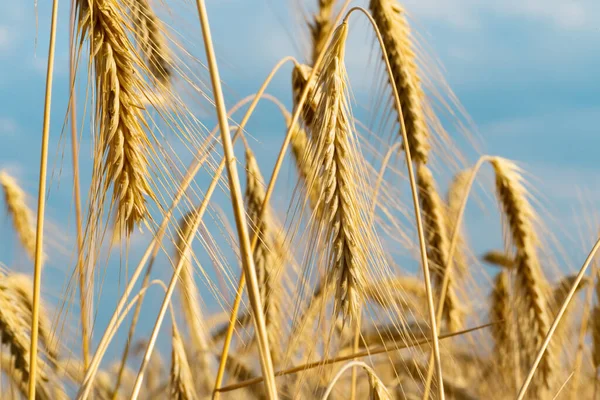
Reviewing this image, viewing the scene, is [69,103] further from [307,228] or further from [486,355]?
[486,355]

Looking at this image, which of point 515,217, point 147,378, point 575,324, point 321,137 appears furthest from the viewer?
point 147,378

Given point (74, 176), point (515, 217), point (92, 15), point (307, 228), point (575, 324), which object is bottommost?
point (575, 324)

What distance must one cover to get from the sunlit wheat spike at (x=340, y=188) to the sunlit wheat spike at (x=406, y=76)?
646mm

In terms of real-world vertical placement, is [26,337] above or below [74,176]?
below

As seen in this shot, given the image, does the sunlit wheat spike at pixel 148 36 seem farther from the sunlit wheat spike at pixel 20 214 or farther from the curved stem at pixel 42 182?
the sunlit wheat spike at pixel 20 214

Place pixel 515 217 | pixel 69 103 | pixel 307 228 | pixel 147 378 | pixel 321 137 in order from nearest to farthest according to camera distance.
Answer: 1. pixel 69 103
2. pixel 321 137
3. pixel 307 228
4. pixel 515 217
5. pixel 147 378

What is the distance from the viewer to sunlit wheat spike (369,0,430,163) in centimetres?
227

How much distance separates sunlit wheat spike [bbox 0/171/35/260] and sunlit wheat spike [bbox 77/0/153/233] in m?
2.00

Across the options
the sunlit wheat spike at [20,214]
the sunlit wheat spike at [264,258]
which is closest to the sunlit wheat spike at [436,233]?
the sunlit wheat spike at [264,258]

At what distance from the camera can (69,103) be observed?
1.46m

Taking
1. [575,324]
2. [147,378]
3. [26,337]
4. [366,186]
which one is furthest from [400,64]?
[147,378]

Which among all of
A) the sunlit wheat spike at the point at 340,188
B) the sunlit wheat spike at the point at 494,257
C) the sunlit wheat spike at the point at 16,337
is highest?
the sunlit wheat spike at the point at 340,188

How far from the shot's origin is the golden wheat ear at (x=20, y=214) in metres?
3.17

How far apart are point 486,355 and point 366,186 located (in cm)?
172
